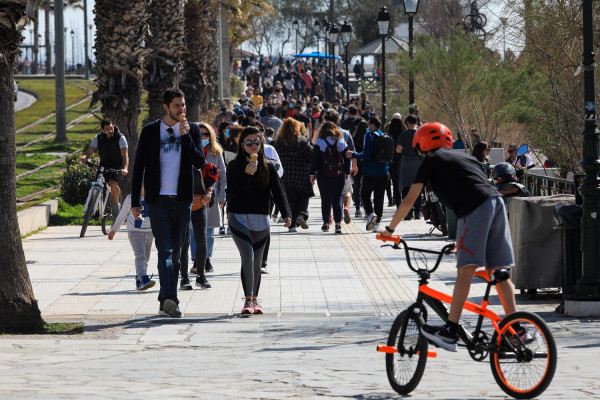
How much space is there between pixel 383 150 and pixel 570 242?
801 centimetres

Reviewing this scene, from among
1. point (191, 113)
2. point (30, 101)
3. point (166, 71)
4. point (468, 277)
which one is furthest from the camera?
point (30, 101)

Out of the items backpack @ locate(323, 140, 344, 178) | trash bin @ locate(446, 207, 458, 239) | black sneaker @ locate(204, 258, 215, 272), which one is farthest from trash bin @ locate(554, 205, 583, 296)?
backpack @ locate(323, 140, 344, 178)

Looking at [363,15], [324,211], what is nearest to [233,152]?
[324,211]

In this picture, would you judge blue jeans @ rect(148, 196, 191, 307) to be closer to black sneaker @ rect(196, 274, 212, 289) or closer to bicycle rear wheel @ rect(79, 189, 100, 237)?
black sneaker @ rect(196, 274, 212, 289)

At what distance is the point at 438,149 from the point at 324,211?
10.9m

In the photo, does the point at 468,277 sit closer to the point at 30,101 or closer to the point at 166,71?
the point at 166,71

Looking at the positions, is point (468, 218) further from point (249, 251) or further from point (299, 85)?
point (299, 85)

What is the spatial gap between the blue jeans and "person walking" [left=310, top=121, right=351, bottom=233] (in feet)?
23.4

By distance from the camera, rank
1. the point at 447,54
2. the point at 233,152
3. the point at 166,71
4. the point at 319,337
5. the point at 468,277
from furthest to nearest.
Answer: the point at 447,54 < the point at 166,71 < the point at 233,152 < the point at 319,337 < the point at 468,277

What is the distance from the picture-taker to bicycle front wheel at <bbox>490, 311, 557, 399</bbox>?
6.29 m

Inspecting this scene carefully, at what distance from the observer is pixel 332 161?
17.3m

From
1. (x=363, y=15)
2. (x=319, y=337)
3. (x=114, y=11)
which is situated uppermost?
(x=363, y=15)

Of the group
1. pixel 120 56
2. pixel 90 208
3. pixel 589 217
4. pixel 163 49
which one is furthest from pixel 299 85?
pixel 589 217

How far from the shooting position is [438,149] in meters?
6.98
